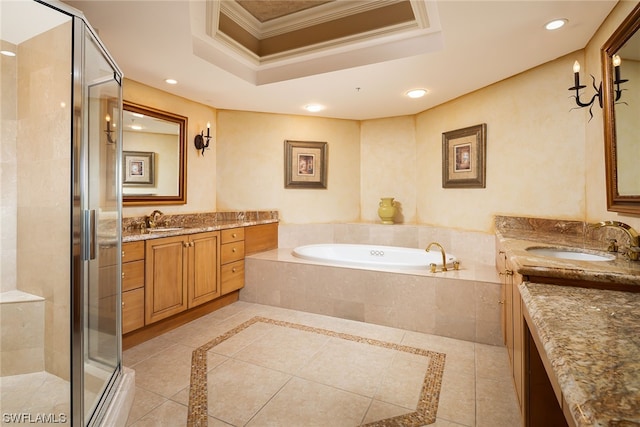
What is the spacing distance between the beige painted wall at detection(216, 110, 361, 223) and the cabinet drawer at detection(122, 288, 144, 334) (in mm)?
1807

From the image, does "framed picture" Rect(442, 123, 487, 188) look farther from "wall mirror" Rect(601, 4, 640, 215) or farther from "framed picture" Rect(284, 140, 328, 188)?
"framed picture" Rect(284, 140, 328, 188)

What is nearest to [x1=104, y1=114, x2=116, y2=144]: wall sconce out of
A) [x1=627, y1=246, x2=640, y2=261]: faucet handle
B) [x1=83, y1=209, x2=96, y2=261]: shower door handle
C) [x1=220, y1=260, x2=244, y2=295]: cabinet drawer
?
[x1=83, y1=209, x2=96, y2=261]: shower door handle

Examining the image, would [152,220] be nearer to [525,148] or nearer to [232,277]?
[232,277]

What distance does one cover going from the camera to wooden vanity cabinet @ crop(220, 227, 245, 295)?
3275mm

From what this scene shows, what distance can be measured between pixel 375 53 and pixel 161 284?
8.87 ft

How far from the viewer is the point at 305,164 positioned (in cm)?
434

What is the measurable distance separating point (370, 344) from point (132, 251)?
2.04 m

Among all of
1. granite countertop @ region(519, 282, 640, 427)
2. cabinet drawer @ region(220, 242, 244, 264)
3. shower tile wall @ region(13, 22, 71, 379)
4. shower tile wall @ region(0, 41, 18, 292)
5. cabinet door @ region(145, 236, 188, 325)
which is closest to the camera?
granite countertop @ region(519, 282, 640, 427)

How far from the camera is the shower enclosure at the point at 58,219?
1.34 metres

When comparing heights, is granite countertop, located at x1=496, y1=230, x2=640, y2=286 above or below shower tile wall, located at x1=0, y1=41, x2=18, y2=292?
below

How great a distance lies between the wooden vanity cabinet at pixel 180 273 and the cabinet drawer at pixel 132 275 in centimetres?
5

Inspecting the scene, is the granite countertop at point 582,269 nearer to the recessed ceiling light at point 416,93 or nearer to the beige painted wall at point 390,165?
the recessed ceiling light at point 416,93

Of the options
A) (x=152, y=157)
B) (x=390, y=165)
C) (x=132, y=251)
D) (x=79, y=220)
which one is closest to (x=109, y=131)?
(x=79, y=220)

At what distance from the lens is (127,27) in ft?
6.63
